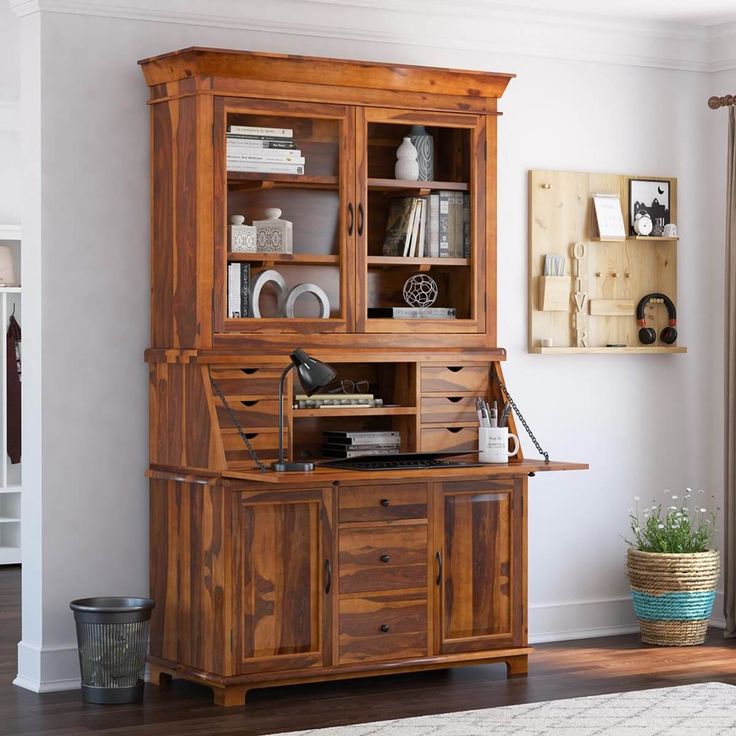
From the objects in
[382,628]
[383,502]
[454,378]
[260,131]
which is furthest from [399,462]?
[260,131]

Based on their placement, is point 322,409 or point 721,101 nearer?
point 322,409

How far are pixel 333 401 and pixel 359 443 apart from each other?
0.63 feet

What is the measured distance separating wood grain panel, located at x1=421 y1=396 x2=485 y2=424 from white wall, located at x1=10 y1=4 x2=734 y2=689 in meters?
0.54

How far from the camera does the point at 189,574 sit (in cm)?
483

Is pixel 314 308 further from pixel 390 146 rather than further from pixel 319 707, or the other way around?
pixel 319 707

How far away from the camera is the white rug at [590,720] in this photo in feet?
14.1

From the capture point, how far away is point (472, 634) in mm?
5090

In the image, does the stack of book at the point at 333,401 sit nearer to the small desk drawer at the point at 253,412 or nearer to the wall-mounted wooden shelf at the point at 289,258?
the small desk drawer at the point at 253,412

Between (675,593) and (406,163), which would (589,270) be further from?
(675,593)

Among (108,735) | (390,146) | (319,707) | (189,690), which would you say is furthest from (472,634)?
(390,146)

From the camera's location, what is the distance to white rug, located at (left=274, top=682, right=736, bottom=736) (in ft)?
14.1

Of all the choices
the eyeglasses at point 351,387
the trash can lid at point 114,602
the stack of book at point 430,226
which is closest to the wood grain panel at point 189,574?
the trash can lid at point 114,602

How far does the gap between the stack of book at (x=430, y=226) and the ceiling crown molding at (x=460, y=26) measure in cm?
74

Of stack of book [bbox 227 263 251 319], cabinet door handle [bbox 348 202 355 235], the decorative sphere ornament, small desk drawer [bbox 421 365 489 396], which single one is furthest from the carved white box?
small desk drawer [bbox 421 365 489 396]
